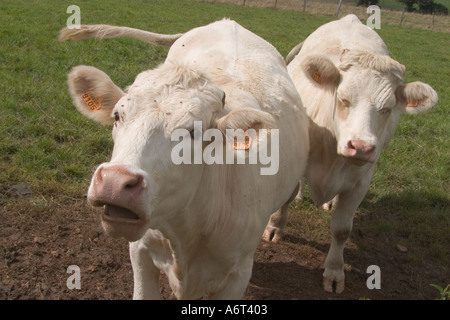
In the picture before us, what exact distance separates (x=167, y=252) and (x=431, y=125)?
639 cm

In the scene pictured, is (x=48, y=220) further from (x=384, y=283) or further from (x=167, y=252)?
(x=384, y=283)

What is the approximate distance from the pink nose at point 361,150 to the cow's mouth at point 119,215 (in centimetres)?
189

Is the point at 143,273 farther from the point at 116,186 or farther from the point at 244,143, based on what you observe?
the point at 116,186

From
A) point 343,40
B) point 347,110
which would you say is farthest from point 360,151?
point 343,40

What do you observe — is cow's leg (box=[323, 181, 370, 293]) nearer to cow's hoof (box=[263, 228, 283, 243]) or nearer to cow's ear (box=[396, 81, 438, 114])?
cow's hoof (box=[263, 228, 283, 243])

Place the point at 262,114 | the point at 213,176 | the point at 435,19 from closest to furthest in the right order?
the point at 262,114
the point at 213,176
the point at 435,19

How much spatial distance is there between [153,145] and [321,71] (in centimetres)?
217

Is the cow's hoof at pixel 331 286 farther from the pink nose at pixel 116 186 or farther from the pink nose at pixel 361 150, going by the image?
the pink nose at pixel 116 186

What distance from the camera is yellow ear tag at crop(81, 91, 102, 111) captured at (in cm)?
293

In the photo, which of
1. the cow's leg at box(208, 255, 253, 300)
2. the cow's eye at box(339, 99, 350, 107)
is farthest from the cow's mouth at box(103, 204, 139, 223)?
the cow's eye at box(339, 99, 350, 107)

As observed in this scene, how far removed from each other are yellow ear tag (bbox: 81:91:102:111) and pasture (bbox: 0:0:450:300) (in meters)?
1.43
